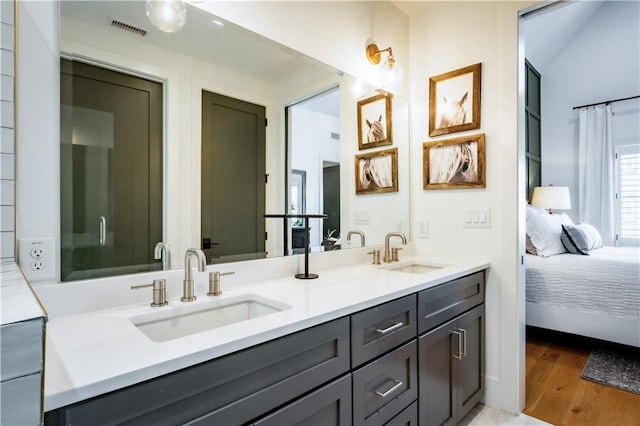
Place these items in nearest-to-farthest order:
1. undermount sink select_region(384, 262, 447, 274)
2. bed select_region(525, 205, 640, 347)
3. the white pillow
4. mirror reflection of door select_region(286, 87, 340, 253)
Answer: mirror reflection of door select_region(286, 87, 340, 253) < undermount sink select_region(384, 262, 447, 274) < bed select_region(525, 205, 640, 347) < the white pillow

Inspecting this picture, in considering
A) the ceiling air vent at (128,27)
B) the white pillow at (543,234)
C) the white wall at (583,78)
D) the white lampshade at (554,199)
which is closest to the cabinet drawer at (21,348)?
the ceiling air vent at (128,27)

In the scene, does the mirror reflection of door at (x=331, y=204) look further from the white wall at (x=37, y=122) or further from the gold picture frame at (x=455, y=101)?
the white wall at (x=37, y=122)

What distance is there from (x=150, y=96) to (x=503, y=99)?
192 centimetres

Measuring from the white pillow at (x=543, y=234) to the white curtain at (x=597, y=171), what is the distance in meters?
1.94

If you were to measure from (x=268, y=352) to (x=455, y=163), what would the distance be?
71.8 inches

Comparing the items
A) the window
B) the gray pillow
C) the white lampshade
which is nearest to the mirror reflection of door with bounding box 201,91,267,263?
the gray pillow

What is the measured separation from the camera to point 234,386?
80 cm

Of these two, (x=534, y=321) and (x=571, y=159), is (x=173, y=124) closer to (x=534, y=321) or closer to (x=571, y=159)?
(x=534, y=321)

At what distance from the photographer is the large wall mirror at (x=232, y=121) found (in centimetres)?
118

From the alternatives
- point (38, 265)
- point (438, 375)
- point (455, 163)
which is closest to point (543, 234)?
point (455, 163)

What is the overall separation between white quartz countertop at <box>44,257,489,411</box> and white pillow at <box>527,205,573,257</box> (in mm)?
2279

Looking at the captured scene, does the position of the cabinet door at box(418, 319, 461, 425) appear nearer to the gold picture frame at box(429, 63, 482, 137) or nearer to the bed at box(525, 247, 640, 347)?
the gold picture frame at box(429, 63, 482, 137)

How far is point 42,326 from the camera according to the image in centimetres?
42

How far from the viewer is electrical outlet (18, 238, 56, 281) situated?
0.94 metres
